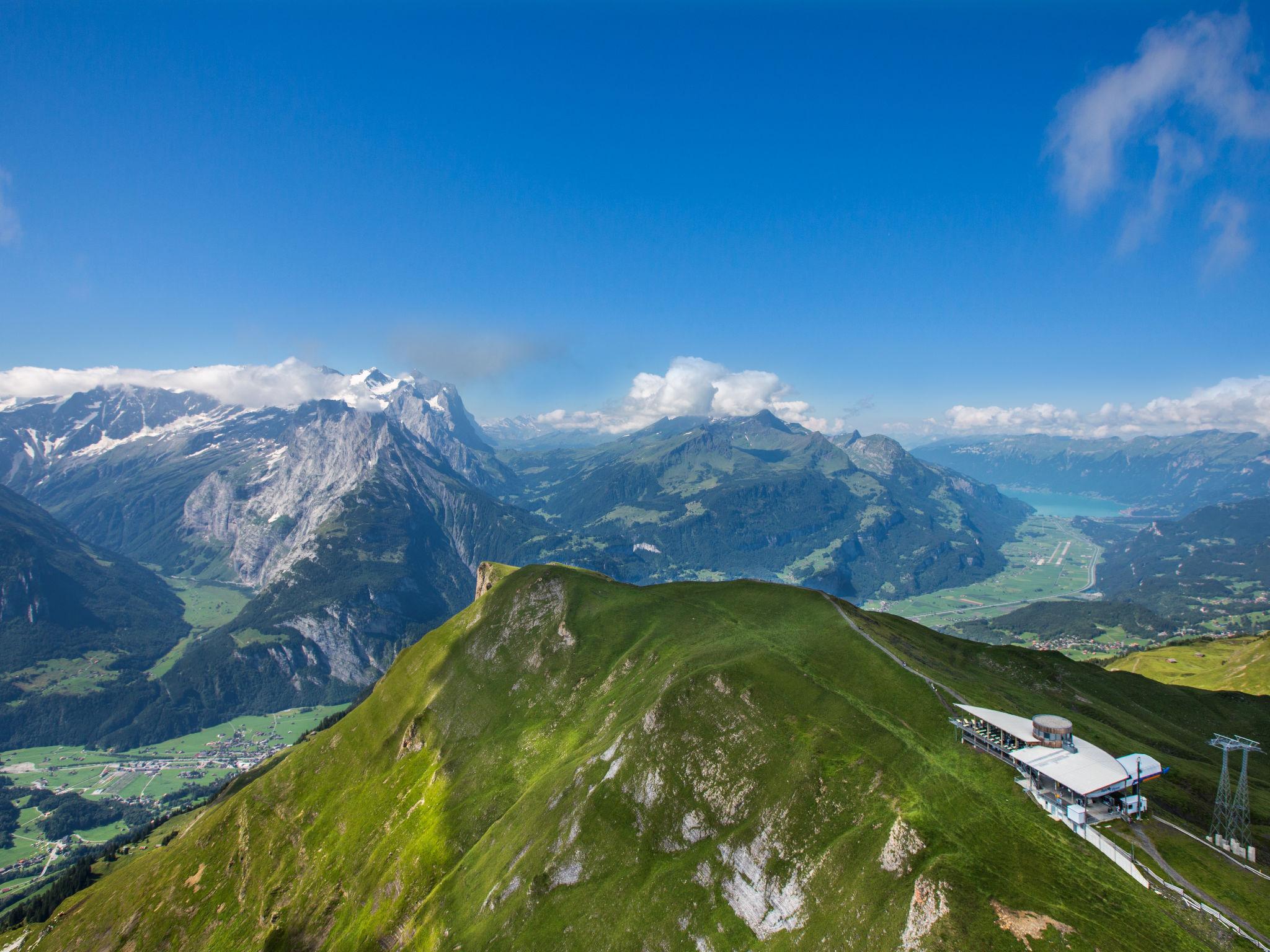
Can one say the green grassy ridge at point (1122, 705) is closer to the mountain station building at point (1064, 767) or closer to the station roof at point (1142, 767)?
the station roof at point (1142, 767)

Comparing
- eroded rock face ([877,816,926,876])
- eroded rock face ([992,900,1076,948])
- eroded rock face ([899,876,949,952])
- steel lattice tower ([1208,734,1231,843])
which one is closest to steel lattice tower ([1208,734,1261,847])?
steel lattice tower ([1208,734,1231,843])

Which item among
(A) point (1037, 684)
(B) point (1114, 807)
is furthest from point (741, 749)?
(A) point (1037, 684)

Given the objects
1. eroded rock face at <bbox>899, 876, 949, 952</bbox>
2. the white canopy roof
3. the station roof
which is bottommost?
eroded rock face at <bbox>899, 876, 949, 952</bbox>

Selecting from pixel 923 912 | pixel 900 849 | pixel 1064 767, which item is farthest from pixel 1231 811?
pixel 923 912

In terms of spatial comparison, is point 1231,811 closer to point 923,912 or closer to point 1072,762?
point 1072,762

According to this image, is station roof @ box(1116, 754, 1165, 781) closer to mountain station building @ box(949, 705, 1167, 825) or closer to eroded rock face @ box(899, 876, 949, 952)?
mountain station building @ box(949, 705, 1167, 825)

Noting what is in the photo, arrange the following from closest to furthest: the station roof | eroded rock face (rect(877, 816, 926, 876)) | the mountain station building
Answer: eroded rock face (rect(877, 816, 926, 876)) < the mountain station building < the station roof

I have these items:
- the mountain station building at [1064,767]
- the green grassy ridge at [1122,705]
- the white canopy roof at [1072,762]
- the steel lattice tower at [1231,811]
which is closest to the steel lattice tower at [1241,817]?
the steel lattice tower at [1231,811]

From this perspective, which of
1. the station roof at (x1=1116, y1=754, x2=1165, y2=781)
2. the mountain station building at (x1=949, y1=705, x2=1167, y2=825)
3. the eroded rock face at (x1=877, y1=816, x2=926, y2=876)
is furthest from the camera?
the station roof at (x1=1116, y1=754, x2=1165, y2=781)
